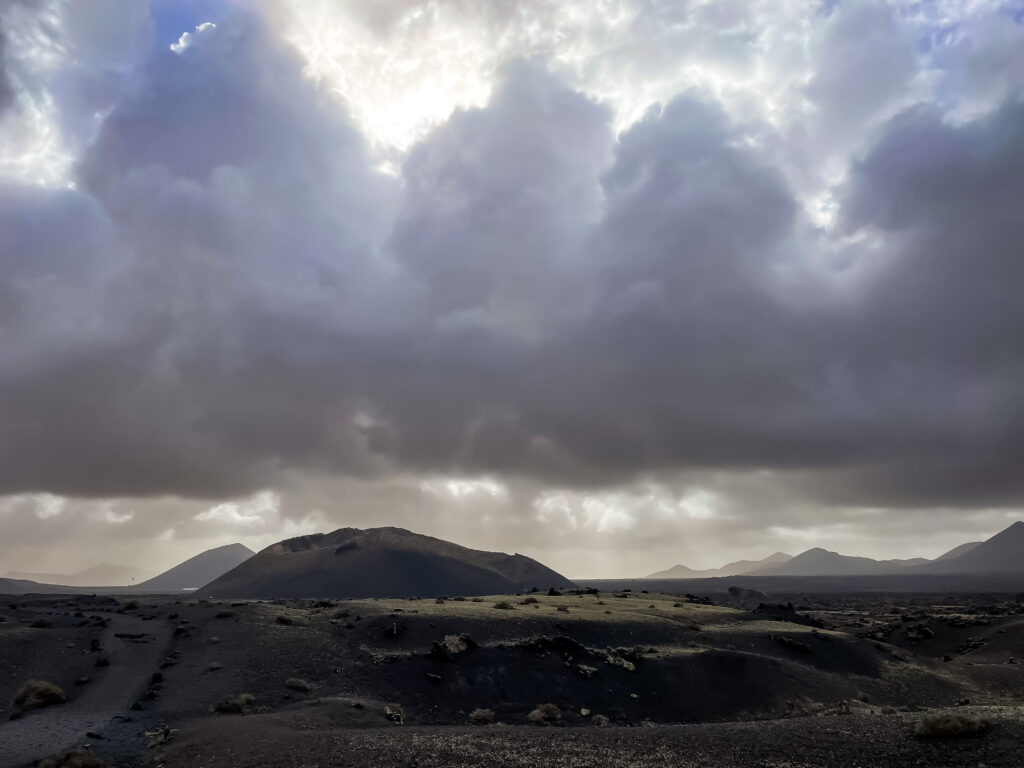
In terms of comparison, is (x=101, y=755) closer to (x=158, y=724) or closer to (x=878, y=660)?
(x=158, y=724)

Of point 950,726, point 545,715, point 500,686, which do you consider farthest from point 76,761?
point 950,726

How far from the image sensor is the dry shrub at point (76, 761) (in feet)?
88.2

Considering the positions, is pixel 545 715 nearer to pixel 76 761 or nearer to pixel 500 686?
pixel 500 686

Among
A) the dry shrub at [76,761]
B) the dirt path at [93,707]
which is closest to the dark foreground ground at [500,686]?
the dirt path at [93,707]

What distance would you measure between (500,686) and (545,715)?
7.15m

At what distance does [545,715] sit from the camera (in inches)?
1629

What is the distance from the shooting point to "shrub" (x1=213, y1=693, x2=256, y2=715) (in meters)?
37.3

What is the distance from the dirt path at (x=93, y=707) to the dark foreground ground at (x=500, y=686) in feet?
0.69

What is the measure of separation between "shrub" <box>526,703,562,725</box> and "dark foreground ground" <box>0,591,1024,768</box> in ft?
1.69

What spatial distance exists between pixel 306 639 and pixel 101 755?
83.8ft

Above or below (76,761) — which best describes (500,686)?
below

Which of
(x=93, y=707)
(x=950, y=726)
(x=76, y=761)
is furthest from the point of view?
(x=93, y=707)

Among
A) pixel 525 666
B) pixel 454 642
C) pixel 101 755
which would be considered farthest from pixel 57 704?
pixel 525 666

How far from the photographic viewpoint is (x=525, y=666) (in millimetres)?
50562
